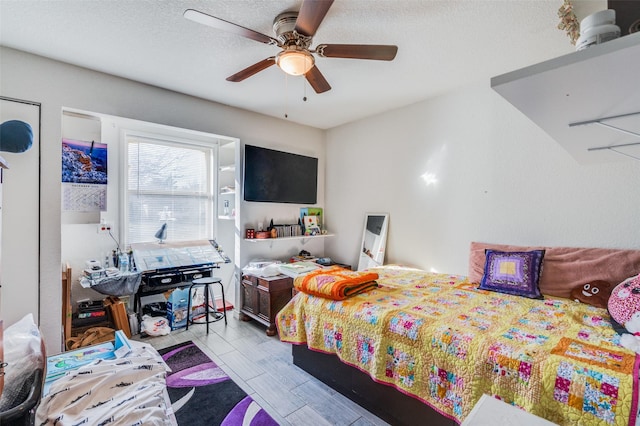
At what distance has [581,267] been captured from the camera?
2.16m

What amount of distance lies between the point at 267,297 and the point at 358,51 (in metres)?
2.49

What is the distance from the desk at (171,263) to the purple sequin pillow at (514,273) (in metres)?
2.81

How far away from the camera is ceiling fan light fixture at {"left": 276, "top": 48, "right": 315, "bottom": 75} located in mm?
1836

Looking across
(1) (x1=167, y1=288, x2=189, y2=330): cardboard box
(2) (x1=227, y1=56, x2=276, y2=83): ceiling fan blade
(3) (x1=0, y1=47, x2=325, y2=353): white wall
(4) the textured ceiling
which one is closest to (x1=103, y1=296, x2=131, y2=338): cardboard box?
(1) (x1=167, y1=288, x2=189, y2=330): cardboard box

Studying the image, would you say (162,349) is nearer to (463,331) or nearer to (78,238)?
(78,238)

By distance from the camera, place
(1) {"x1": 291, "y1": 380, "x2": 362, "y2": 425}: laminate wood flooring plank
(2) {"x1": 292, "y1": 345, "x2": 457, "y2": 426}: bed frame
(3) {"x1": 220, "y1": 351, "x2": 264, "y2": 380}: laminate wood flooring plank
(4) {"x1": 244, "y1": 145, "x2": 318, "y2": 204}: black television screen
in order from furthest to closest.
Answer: (4) {"x1": 244, "y1": 145, "x2": 318, "y2": 204}: black television screen → (3) {"x1": 220, "y1": 351, "x2": 264, "y2": 380}: laminate wood flooring plank → (1) {"x1": 291, "y1": 380, "x2": 362, "y2": 425}: laminate wood flooring plank → (2) {"x1": 292, "y1": 345, "x2": 457, "y2": 426}: bed frame

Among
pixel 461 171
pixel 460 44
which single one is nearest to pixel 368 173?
pixel 461 171

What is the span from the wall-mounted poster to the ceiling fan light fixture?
2464 millimetres

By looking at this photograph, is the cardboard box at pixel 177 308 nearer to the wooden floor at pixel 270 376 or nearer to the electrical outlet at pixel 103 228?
the wooden floor at pixel 270 376

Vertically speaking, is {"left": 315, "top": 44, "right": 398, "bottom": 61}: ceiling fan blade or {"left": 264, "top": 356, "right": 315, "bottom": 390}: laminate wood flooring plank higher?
{"left": 315, "top": 44, "right": 398, "bottom": 61}: ceiling fan blade

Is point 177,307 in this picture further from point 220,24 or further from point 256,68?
point 220,24

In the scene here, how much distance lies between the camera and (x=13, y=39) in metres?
2.13

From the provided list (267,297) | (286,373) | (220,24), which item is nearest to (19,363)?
(286,373)

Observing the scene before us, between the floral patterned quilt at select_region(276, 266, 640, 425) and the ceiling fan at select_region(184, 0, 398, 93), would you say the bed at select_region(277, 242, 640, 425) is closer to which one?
the floral patterned quilt at select_region(276, 266, 640, 425)
